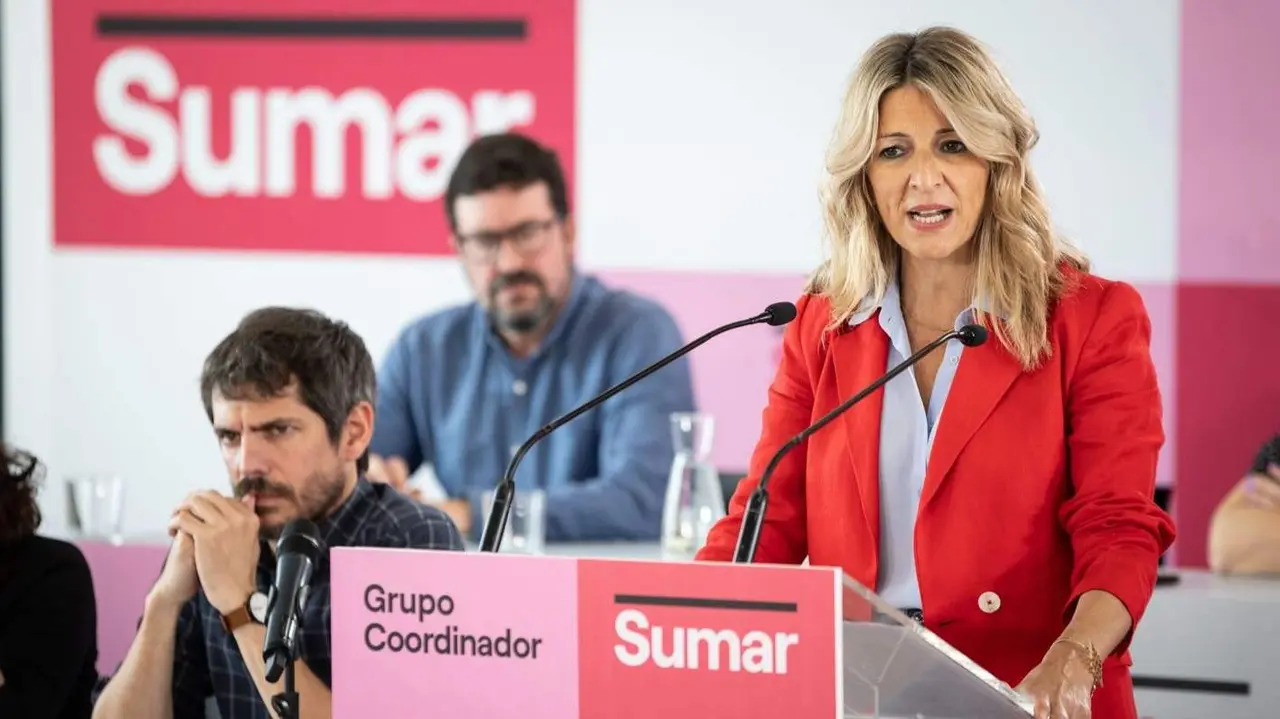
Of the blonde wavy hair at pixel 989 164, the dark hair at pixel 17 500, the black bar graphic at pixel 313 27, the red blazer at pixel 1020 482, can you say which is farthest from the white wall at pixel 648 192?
the red blazer at pixel 1020 482

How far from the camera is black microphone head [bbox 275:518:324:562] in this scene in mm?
1876

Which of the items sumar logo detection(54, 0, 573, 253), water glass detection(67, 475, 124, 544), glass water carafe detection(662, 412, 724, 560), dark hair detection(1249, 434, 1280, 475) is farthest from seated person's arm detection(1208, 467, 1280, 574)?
sumar logo detection(54, 0, 573, 253)

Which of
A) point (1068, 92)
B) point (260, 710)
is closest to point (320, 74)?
point (1068, 92)

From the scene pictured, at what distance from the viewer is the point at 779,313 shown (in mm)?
1938

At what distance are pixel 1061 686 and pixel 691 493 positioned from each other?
1.91m

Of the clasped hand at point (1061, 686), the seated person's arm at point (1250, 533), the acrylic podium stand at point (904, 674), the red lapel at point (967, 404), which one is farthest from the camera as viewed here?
the seated person's arm at point (1250, 533)

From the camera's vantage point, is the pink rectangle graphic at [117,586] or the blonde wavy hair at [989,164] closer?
the blonde wavy hair at [989,164]

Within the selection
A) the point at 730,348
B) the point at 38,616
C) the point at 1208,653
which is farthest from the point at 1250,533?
the point at 38,616

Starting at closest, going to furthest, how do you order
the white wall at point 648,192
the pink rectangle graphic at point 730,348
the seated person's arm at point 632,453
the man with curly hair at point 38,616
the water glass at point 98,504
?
the man with curly hair at point 38,616
the water glass at point 98,504
the seated person's arm at point 632,453
the white wall at point 648,192
the pink rectangle graphic at point 730,348

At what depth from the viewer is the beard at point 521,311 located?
15.1 ft

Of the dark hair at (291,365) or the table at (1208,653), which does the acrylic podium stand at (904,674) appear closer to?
the dark hair at (291,365)

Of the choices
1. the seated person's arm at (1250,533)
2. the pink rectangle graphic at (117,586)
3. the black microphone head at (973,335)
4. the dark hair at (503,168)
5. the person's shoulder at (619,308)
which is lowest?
the pink rectangle graphic at (117,586)

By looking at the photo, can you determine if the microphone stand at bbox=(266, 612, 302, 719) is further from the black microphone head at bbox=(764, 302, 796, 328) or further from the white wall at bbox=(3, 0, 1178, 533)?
the white wall at bbox=(3, 0, 1178, 533)

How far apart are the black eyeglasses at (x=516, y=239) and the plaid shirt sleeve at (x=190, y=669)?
215cm
